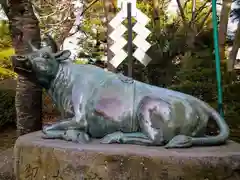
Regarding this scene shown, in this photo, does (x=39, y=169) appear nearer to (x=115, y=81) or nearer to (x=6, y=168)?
(x=115, y=81)

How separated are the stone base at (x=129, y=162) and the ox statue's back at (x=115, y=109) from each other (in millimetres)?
135

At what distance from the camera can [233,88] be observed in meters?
6.41

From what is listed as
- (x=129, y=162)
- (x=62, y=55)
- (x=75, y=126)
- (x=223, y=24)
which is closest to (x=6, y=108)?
(x=223, y=24)

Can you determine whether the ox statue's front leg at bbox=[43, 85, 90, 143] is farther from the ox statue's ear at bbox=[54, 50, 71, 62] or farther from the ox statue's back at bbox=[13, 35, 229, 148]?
the ox statue's ear at bbox=[54, 50, 71, 62]

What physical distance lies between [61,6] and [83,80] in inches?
373

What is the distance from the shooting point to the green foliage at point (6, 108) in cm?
964

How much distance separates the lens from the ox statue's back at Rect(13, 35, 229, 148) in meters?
3.03

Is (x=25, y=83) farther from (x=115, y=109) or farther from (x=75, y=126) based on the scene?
(x=115, y=109)

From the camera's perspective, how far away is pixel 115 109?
3174 millimetres

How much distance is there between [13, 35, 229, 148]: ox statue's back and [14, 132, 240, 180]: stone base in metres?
0.13

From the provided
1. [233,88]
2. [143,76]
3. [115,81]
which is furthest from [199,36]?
[115,81]

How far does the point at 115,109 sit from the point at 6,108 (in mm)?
7050

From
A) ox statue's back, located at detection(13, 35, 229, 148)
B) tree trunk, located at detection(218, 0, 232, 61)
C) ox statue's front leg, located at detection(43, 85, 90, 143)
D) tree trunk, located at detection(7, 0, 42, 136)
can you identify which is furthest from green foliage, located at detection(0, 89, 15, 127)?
ox statue's front leg, located at detection(43, 85, 90, 143)

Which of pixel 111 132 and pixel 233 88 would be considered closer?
pixel 111 132
